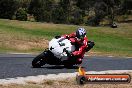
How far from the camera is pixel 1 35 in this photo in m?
35.7

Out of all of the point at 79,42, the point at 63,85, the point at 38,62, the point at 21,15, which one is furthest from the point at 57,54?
the point at 21,15

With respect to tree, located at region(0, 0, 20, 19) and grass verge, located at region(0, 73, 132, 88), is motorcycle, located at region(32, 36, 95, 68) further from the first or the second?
tree, located at region(0, 0, 20, 19)

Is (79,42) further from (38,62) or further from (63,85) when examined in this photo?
(63,85)

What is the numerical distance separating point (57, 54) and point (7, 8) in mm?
62855

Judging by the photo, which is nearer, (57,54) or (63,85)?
(63,85)

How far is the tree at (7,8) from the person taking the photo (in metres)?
76.2

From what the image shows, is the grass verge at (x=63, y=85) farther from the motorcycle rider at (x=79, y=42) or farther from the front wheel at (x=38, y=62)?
the motorcycle rider at (x=79, y=42)

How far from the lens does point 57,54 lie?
53.8ft

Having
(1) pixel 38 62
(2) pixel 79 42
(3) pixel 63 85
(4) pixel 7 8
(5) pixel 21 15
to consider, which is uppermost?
(2) pixel 79 42

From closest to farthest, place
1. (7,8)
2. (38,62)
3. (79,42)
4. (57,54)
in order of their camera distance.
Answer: (38,62) < (57,54) < (79,42) < (7,8)

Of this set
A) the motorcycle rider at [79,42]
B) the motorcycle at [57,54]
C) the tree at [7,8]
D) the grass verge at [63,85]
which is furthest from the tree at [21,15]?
the grass verge at [63,85]

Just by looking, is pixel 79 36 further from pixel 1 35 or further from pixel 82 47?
pixel 1 35

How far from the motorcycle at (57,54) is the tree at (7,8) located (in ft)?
197

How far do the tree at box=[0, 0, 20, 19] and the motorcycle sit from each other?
197ft
